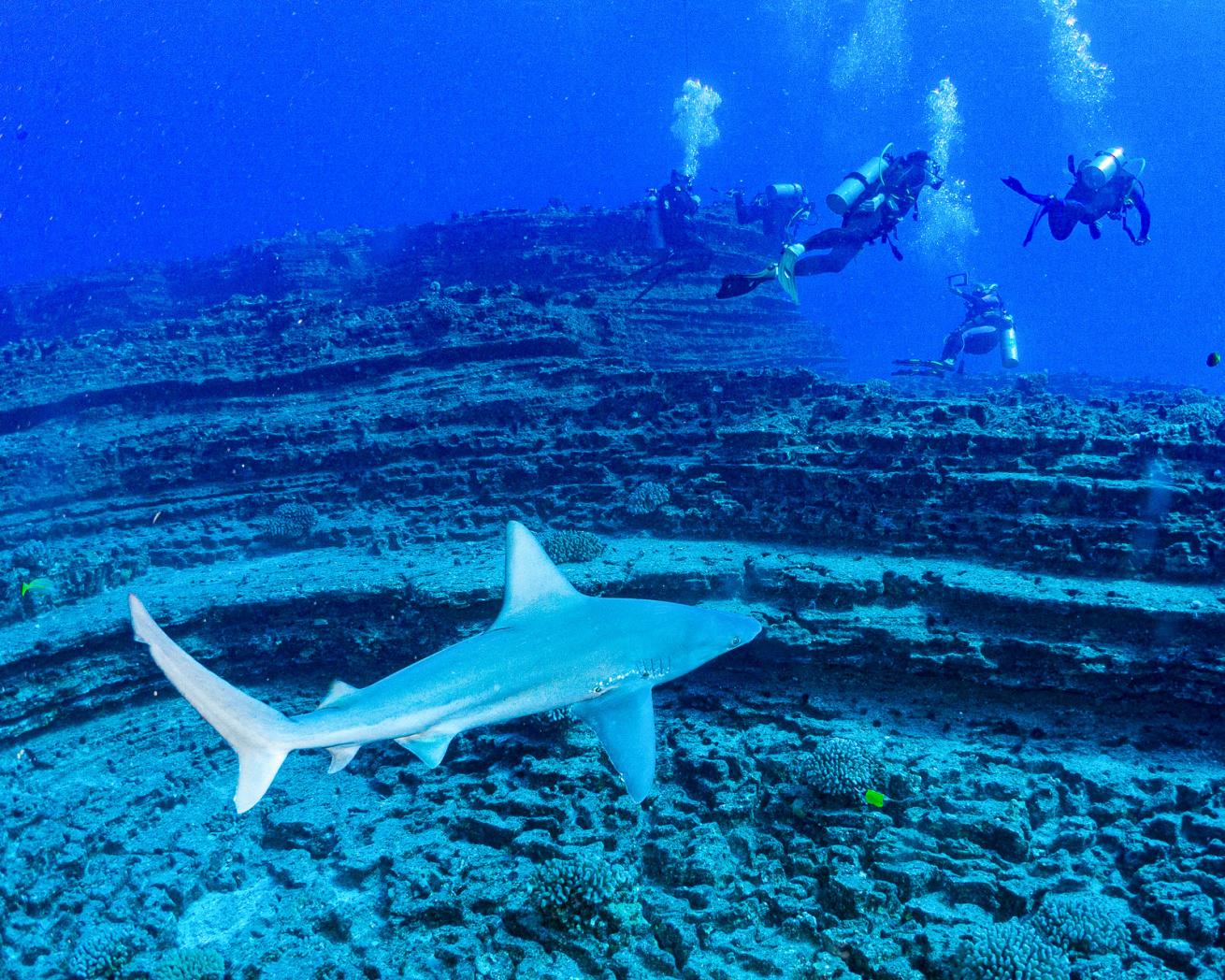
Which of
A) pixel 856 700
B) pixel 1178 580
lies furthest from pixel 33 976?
pixel 1178 580

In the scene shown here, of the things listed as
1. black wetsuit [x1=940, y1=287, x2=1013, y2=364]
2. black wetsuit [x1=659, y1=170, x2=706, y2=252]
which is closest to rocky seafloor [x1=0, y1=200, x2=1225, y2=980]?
black wetsuit [x1=940, y1=287, x2=1013, y2=364]

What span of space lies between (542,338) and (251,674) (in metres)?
9.29

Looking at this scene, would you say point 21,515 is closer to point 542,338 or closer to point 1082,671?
point 542,338

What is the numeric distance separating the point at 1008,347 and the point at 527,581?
2237cm

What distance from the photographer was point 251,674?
9.35m

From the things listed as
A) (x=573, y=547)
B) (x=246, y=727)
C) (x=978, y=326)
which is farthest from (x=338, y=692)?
(x=978, y=326)

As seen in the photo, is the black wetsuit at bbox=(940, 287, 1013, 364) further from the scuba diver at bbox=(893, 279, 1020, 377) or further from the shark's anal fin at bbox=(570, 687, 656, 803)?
the shark's anal fin at bbox=(570, 687, 656, 803)

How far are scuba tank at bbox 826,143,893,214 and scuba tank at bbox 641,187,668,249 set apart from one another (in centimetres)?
1016

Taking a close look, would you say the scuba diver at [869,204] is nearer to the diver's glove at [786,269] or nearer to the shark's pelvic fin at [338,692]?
the diver's glove at [786,269]

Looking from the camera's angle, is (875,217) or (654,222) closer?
(875,217)

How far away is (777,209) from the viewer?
2300 centimetres

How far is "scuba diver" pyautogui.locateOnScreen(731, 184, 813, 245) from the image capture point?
73.9 feet

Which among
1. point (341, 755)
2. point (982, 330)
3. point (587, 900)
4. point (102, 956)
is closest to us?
point (341, 755)

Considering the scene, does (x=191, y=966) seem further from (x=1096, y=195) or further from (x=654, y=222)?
(x=654, y=222)
